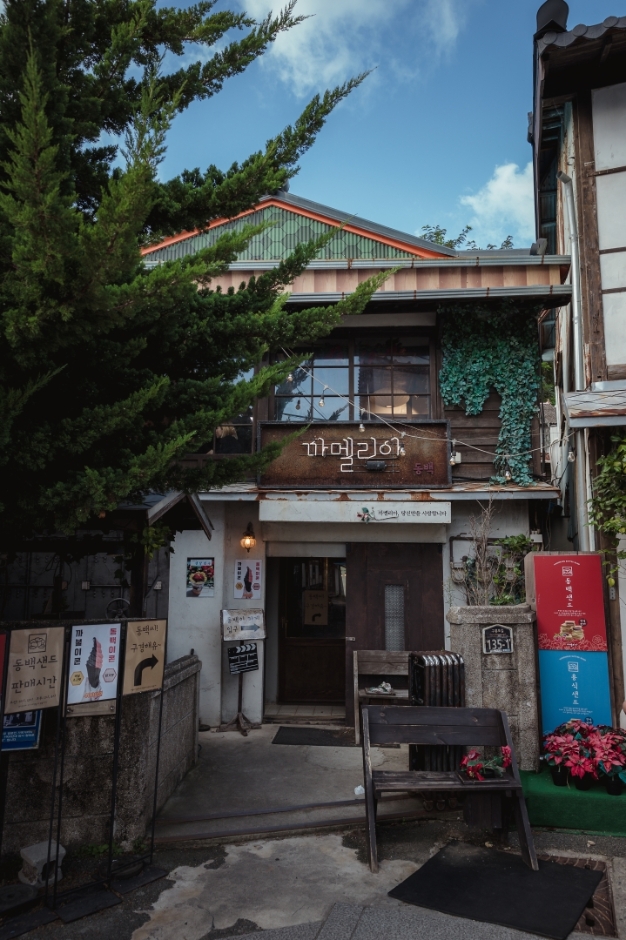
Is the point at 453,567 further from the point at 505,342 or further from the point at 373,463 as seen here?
the point at 505,342

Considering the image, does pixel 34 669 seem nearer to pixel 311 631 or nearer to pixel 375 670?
pixel 375 670

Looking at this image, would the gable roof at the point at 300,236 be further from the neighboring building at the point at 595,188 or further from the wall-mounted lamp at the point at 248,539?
the wall-mounted lamp at the point at 248,539

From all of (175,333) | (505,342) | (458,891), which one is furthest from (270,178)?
(505,342)

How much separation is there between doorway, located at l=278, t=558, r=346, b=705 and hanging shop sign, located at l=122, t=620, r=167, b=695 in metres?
6.21

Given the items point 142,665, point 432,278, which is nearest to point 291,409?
point 432,278

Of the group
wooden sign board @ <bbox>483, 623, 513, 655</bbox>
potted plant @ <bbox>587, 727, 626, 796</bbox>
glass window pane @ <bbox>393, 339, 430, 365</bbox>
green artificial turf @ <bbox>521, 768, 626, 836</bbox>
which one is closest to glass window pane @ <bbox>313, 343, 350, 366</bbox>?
glass window pane @ <bbox>393, 339, 430, 365</bbox>

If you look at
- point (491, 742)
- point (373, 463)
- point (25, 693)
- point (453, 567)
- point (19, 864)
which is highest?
point (373, 463)

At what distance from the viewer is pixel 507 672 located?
270 inches

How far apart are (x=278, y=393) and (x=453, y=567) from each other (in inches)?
163

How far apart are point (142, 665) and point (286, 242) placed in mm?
10782

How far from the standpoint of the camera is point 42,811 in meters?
5.53

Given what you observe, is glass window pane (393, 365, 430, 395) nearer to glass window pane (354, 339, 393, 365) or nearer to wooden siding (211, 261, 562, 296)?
glass window pane (354, 339, 393, 365)

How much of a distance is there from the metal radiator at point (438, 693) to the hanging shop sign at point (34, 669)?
11.8 feet

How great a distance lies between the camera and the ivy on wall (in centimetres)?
1046
